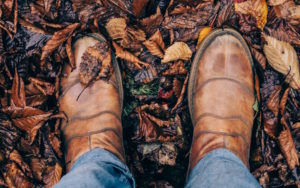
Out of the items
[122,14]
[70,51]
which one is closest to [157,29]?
[122,14]

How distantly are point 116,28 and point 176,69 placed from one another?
1.09ft

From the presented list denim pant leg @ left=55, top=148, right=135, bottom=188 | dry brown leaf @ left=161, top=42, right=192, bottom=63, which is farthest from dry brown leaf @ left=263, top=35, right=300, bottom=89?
denim pant leg @ left=55, top=148, right=135, bottom=188

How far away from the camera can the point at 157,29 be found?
1.38 meters

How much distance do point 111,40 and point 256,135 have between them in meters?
0.81

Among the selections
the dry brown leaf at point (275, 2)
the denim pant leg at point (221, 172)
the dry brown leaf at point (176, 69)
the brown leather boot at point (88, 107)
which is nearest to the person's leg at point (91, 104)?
the brown leather boot at point (88, 107)

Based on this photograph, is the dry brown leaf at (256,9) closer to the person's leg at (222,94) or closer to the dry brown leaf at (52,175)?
the person's leg at (222,94)

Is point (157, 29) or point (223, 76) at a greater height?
point (157, 29)

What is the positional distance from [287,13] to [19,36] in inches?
47.5

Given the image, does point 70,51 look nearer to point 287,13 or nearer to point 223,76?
point 223,76

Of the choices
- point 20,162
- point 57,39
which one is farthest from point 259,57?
point 20,162

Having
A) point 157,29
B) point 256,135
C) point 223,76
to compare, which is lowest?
point 256,135

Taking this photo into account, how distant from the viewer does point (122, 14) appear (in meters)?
1.37

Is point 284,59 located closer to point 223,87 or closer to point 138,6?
point 223,87

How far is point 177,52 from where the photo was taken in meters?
1.37
